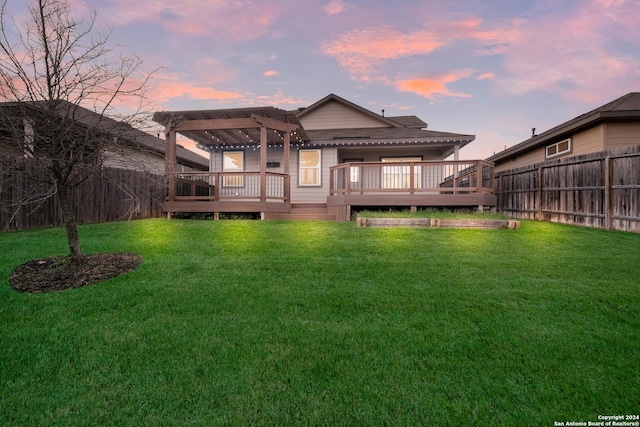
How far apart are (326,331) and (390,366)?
2.28 ft

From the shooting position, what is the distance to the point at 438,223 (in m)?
8.15

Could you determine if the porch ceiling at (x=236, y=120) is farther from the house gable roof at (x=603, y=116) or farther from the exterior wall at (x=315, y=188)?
the house gable roof at (x=603, y=116)

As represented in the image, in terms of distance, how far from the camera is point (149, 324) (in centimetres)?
289

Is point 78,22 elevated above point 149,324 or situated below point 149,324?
above

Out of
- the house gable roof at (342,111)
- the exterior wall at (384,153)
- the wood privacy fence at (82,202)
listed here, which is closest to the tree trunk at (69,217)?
the wood privacy fence at (82,202)

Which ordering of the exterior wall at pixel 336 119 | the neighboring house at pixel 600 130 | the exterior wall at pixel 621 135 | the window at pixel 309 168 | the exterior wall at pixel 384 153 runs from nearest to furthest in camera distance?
the neighboring house at pixel 600 130 < the exterior wall at pixel 621 135 < the window at pixel 309 168 < the exterior wall at pixel 384 153 < the exterior wall at pixel 336 119

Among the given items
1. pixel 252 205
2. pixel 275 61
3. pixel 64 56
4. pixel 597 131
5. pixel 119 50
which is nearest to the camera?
pixel 64 56

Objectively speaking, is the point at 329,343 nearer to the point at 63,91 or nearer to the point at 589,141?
the point at 63,91

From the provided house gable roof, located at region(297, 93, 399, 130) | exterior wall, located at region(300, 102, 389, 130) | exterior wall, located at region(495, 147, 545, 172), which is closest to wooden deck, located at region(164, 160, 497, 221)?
house gable roof, located at region(297, 93, 399, 130)

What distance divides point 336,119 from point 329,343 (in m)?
15.2

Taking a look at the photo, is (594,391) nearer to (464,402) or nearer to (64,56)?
(464,402)

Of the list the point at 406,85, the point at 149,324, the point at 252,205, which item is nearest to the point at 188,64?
the point at 252,205

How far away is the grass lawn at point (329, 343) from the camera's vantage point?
1818 mm

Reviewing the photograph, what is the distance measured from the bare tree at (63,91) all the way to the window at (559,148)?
14094mm
